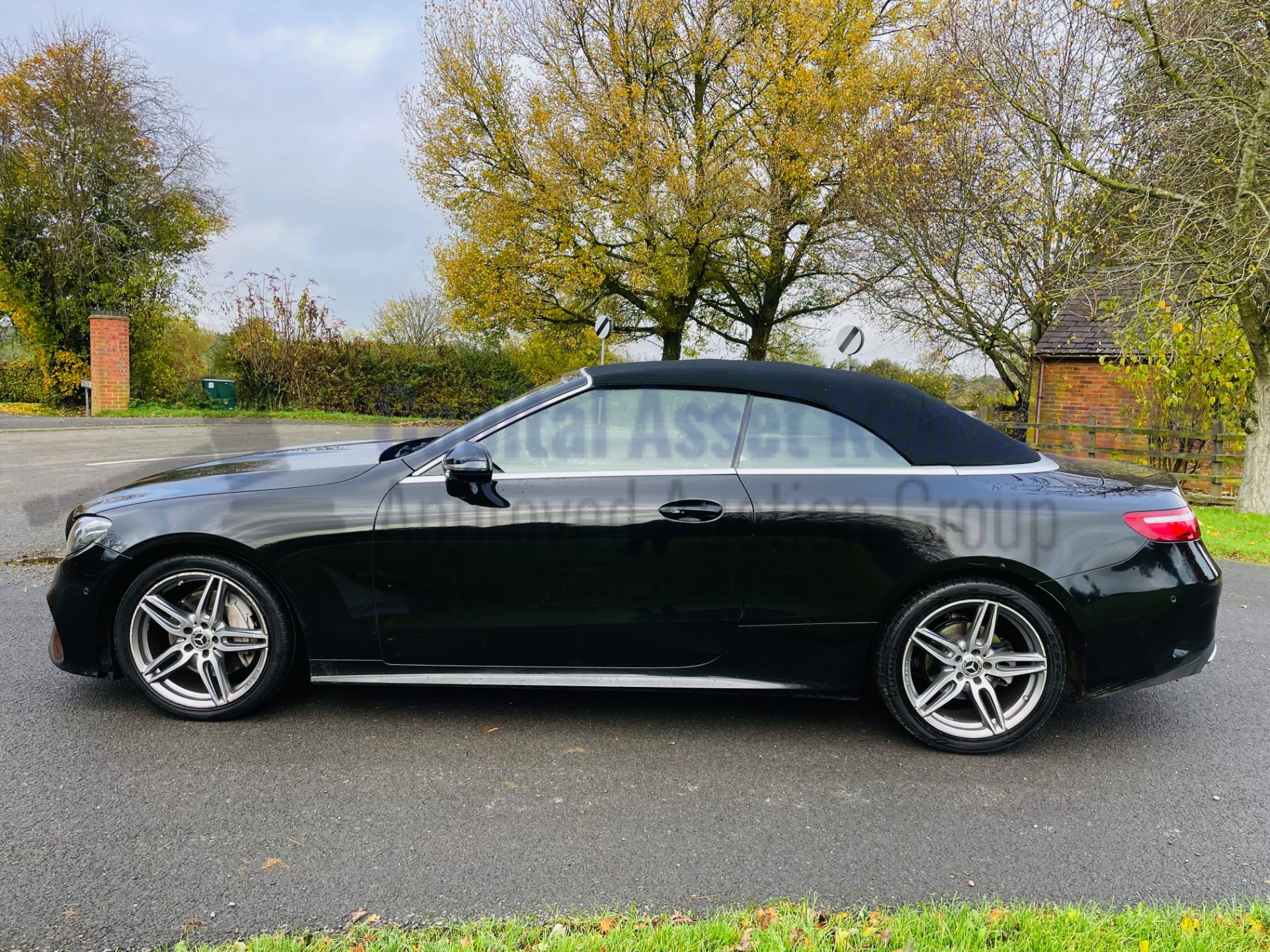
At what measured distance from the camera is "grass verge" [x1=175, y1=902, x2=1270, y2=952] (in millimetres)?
2021

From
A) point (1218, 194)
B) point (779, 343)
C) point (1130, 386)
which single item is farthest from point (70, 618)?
point (779, 343)

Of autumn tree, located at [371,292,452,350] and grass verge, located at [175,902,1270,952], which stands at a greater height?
autumn tree, located at [371,292,452,350]

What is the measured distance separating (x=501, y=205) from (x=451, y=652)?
20.3m

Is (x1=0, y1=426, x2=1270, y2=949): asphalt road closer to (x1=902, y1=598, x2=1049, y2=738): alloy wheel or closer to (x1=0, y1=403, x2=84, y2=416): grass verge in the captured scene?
(x1=902, y1=598, x2=1049, y2=738): alloy wheel

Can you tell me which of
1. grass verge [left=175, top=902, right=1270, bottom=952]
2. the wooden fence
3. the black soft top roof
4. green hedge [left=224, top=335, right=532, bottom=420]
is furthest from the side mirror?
green hedge [left=224, top=335, right=532, bottom=420]

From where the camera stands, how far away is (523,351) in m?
28.8

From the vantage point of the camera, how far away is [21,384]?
2178 centimetres

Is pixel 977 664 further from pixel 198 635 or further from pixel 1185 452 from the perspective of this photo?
pixel 1185 452

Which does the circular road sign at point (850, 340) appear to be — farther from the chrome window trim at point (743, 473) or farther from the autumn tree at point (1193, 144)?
the chrome window trim at point (743, 473)

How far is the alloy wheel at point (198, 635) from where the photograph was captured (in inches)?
129

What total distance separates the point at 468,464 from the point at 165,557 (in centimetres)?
135

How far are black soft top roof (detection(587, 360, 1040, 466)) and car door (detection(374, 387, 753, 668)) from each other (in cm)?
37

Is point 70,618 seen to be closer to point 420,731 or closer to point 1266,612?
point 420,731

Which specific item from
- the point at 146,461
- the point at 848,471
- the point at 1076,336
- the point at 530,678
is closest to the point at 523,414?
the point at 530,678
